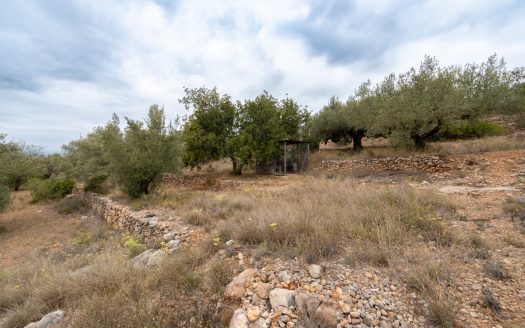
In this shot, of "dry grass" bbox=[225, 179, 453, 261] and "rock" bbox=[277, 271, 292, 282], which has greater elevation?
"dry grass" bbox=[225, 179, 453, 261]

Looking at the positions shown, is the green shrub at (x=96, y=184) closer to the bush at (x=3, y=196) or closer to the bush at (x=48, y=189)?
the bush at (x=48, y=189)

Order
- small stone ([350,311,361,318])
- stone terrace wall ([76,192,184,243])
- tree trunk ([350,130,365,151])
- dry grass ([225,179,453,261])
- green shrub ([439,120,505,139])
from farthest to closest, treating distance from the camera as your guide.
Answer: tree trunk ([350,130,365,151]), green shrub ([439,120,505,139]), stone terrace wall ([76,192,184,243]), dry grass ([225,179,453,261]), small stone ([350,311,361,318])

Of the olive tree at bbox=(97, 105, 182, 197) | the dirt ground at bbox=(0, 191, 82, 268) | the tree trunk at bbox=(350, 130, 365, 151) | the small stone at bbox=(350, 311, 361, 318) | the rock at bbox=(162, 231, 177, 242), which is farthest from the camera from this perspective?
the tree trunk at bbox=(350, 130, 365, 151)

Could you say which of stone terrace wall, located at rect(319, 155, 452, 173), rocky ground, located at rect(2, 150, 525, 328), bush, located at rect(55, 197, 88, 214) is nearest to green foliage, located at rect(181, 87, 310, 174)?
stone terrace wall, located at rect(319, 155, 452, 173)

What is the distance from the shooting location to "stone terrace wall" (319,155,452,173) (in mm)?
12062

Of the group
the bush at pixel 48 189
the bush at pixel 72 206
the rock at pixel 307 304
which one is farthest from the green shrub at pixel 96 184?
the rock at pixel 307 304

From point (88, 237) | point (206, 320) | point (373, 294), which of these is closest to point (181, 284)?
point (206, 320)

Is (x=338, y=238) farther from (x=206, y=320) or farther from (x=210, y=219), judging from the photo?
(x=210, y=219)

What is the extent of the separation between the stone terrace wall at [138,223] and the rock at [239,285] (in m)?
2.53

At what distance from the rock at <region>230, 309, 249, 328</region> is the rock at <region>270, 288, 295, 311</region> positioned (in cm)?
33

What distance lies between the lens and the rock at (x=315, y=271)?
3.27m

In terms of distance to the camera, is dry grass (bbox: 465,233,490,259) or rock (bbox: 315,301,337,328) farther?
dry grass (bbox: 465,233,490,259)

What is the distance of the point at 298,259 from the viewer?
3646mm

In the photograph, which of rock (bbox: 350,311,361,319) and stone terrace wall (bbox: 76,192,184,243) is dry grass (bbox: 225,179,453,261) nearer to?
rock (bbox: 350,311,361,319)
